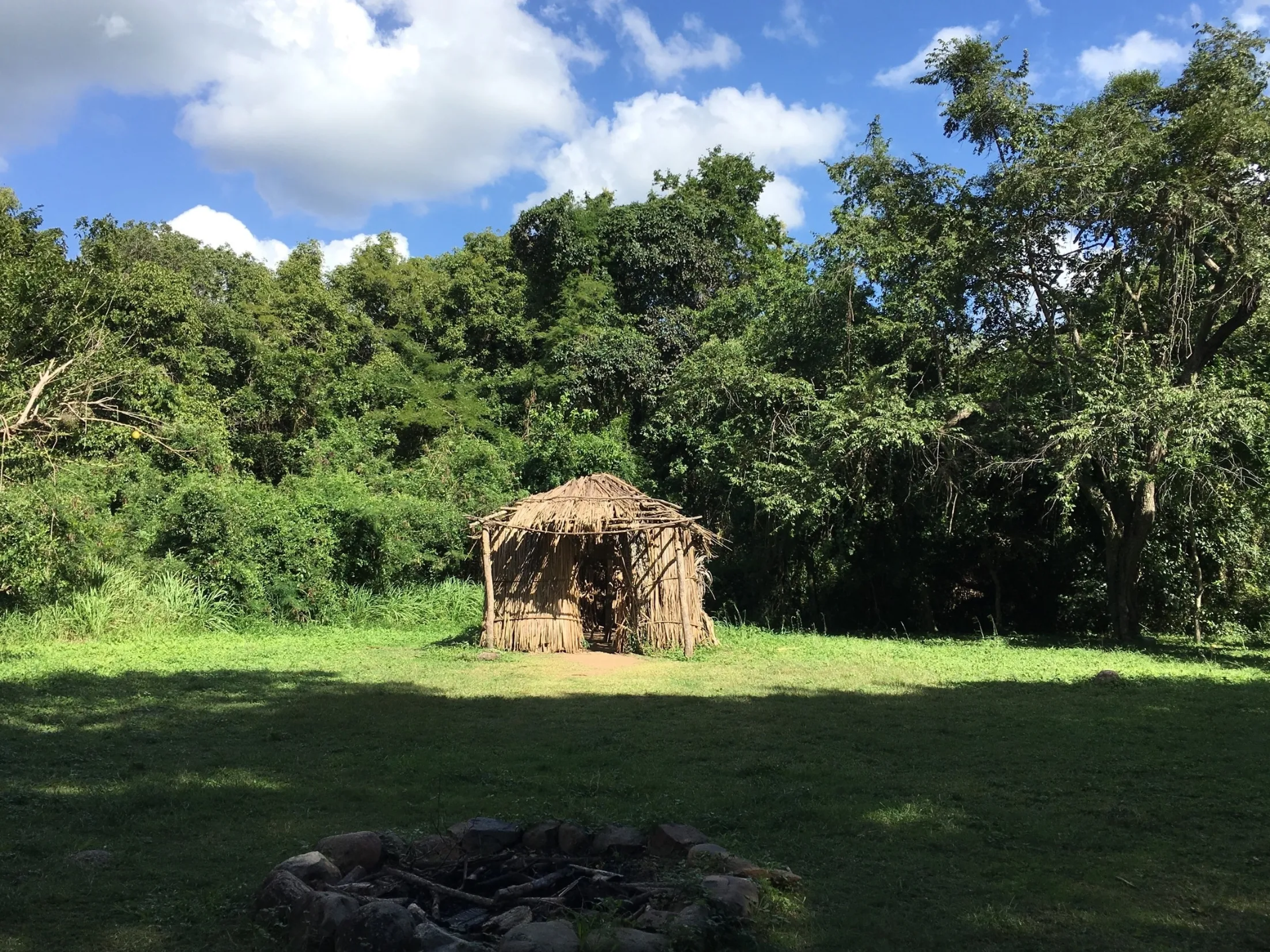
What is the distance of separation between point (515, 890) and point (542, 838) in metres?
0.54

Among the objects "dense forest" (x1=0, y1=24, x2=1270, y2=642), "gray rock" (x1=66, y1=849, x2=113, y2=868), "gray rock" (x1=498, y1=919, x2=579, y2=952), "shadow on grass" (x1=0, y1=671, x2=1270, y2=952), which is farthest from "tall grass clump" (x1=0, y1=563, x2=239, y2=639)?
"gray rock" (x1=498, y1=919, x2=579, y2=952)

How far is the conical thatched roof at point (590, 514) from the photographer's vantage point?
12.3 m

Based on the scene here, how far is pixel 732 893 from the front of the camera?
12.3 feet

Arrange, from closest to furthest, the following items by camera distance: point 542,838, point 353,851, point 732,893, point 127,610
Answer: point 732,893, point 353,851, point 542,838, point 127,610

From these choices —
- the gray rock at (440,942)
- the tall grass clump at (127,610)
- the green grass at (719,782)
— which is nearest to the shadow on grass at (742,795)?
the green grass at (719,782)

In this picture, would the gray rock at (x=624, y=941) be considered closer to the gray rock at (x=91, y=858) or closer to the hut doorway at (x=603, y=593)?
the gray rock at (x=91, y=858)

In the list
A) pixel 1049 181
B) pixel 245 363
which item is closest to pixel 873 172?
pixel 1049 181

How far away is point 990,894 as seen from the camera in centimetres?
412

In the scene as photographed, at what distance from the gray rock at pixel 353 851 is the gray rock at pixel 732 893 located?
1536mm

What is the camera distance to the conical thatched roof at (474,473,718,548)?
12344 millimetres

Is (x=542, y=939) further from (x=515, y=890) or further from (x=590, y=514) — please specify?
(x=590, y=514)

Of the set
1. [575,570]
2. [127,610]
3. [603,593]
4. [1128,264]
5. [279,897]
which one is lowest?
[279,897]

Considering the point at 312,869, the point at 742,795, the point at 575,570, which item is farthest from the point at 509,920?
the point at 575,570

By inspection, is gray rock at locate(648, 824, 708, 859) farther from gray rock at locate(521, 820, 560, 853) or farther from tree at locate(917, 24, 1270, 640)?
tree at locate(917, 24, 1270, 640)
